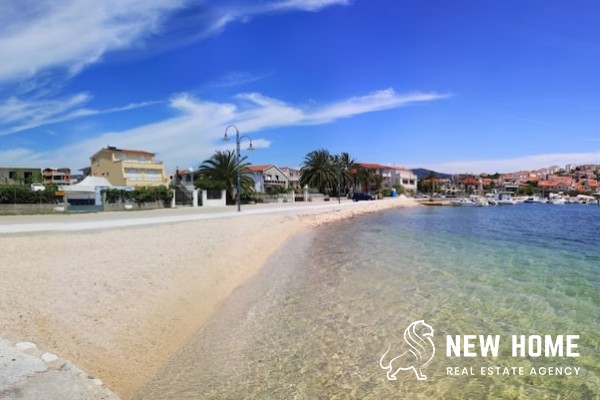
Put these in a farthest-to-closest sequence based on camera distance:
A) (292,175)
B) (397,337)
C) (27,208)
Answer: (292,175), (27,208), (397,337)

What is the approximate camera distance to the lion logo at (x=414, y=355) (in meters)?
6.51

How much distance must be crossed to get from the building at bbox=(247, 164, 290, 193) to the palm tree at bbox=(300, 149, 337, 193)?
7.50 metres

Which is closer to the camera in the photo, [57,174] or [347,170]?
[347,170]

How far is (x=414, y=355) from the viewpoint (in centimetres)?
704

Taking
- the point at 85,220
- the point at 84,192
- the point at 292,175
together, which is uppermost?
the point at 292,175

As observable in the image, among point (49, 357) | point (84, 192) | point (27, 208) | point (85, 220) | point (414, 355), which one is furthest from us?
point (84, 192)

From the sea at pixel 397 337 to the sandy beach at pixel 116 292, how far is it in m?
0.53

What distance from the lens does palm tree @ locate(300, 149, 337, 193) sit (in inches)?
3388

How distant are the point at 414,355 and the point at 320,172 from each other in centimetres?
7916

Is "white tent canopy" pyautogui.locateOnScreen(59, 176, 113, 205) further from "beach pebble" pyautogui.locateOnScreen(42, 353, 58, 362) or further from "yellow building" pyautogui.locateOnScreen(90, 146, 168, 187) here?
Result: "beach pebble" pyautogui.locateOnScreen(42, 353, 58, 362)

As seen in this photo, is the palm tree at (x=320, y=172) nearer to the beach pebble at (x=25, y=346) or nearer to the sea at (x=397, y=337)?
the sea at (x=397, y=337)

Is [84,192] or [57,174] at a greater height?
[57,174]

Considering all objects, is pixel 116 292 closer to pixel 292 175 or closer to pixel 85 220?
pixel 85 220

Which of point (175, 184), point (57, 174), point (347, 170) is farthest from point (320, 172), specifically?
point (57, 174)
